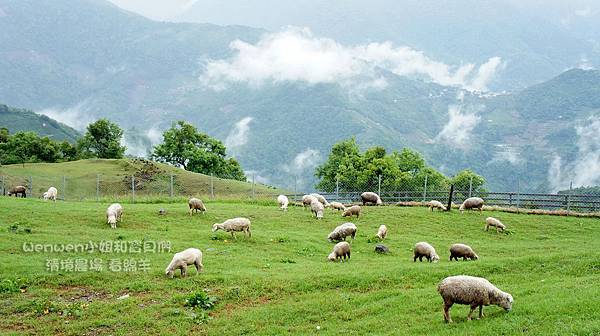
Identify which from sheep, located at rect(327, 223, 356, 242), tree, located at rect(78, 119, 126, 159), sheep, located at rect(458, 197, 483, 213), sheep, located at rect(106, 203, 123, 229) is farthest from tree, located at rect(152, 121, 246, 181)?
sheep, located at rect(327, 223, 356, 242)

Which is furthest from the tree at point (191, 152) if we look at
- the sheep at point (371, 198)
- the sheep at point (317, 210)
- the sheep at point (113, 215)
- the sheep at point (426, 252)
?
the sheep at point (426, 252)

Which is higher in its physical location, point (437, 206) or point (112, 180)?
point (112, 180)

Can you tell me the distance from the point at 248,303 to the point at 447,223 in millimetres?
21986

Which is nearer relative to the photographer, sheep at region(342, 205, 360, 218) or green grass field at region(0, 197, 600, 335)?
green grass field at region(0, 197, 600, 335)

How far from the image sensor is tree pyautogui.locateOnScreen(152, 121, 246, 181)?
10050 centimetres

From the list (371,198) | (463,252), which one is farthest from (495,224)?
(371,198)

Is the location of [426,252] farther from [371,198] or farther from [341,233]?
[371,198]

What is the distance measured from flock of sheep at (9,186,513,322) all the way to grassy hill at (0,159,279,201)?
16394 mm

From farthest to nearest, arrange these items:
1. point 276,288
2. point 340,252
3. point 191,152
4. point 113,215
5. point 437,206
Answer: point 191,152
point 437,206
point 113,215
point 340,252
point 276,288

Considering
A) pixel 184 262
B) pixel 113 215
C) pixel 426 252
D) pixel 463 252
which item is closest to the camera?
pixel 184 262

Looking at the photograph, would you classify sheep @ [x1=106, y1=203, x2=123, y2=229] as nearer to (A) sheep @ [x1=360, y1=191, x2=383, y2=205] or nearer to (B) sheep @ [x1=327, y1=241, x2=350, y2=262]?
(B) sheep @ [x1=327, y1=241, x2=350, y2=262]

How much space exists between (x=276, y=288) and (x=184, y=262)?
3779mm

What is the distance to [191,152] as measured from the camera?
328ft

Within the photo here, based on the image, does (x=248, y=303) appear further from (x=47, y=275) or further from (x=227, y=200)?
(x=227, y=200)
